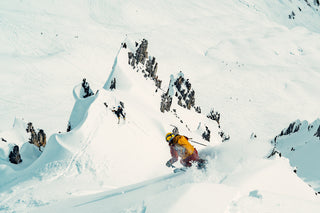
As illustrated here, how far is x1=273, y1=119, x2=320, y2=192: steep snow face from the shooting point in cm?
2009

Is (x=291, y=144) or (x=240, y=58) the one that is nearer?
(x=291, y=144)

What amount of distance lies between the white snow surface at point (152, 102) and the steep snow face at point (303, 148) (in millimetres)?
163

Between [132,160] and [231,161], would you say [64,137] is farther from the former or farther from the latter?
[231,161]

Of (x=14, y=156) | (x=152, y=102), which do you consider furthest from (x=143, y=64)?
(x=14, y=156)

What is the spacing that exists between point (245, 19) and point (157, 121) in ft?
175

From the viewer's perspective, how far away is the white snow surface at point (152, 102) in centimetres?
805

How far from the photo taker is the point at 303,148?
77.9 feet

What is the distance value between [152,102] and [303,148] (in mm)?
13554

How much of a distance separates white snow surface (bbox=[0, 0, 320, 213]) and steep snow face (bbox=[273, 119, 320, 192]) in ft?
0.53

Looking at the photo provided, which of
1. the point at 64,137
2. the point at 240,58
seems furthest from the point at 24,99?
the point at 240,58

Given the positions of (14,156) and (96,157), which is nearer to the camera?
(96,157)

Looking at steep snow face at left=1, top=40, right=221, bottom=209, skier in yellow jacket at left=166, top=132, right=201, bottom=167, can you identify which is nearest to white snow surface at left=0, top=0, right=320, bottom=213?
steep snow face at left=1, top=40, right=221, bottom=209

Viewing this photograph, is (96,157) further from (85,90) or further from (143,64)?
(143,64)

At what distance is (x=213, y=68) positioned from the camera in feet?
147
